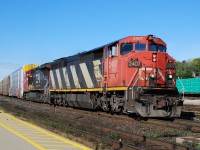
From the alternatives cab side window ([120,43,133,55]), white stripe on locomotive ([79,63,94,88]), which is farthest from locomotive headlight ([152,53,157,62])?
white stripe on locomotive ([79,63,94,88])

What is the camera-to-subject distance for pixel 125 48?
51.6ft

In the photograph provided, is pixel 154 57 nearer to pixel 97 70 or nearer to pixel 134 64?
pixel 134 64

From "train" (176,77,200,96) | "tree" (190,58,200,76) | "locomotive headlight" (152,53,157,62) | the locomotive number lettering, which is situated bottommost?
"train" (176,77,200,96)

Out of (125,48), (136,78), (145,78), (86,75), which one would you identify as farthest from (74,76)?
(145,78)

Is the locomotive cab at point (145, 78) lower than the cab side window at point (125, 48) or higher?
lower

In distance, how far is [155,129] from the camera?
12.3 meters

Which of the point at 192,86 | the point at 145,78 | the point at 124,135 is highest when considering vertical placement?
the point at 145,78

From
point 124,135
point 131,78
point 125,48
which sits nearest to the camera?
point 124,135

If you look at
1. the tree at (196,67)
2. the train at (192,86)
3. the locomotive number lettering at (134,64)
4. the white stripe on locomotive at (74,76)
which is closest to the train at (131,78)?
the locomotive number lettering at (134,64)

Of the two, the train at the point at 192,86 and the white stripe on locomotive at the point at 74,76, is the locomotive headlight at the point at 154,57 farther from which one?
the train at the point at 192,86

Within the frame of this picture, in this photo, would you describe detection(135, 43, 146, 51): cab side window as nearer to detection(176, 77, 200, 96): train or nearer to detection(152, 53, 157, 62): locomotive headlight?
detection(152, 53, 157, 62): locomotive headlight

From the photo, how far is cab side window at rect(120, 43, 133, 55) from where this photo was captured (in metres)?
15.6

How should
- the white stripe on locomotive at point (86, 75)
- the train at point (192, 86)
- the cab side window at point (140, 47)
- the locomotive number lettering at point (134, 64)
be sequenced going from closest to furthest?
1. the locomotive number lettering at point (134, 64)
2. the cab side window at point (140, 47)
3. the white stripe on locomotive at point (86, 75)
4. the train at point (192, 86)

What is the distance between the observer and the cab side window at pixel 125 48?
15625 mm
